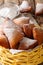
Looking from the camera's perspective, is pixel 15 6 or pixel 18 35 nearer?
pixel 18 35

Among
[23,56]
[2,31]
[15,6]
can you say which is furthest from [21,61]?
[15,6]

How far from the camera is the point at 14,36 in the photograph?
0.71 metres

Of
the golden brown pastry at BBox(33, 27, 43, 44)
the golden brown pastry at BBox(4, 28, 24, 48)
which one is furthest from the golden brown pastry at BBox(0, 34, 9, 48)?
the golden brown pastry at BBox(33, 27, 43, 44)

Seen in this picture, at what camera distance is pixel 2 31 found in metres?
0.77

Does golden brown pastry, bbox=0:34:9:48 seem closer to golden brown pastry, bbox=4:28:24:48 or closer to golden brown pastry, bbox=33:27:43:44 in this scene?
golden brown pastry, bbox=4:28:24:48

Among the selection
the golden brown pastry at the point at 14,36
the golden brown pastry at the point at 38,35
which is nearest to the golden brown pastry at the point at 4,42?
the golden brown pastry at the point at 14,36

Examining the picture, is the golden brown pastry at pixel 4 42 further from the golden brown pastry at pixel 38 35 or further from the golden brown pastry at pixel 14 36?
the golden brown pastry at pixel 38 35

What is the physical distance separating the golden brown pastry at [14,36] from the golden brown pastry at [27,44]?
0.06 feet

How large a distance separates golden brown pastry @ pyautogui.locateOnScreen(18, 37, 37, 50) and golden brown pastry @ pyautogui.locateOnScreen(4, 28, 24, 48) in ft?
0.06

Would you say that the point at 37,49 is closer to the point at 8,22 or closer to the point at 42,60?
the point at 42,60

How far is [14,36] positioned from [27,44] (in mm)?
60

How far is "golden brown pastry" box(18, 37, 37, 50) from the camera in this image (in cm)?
70

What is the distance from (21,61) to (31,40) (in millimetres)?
104

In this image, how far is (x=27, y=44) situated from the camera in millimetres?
711
